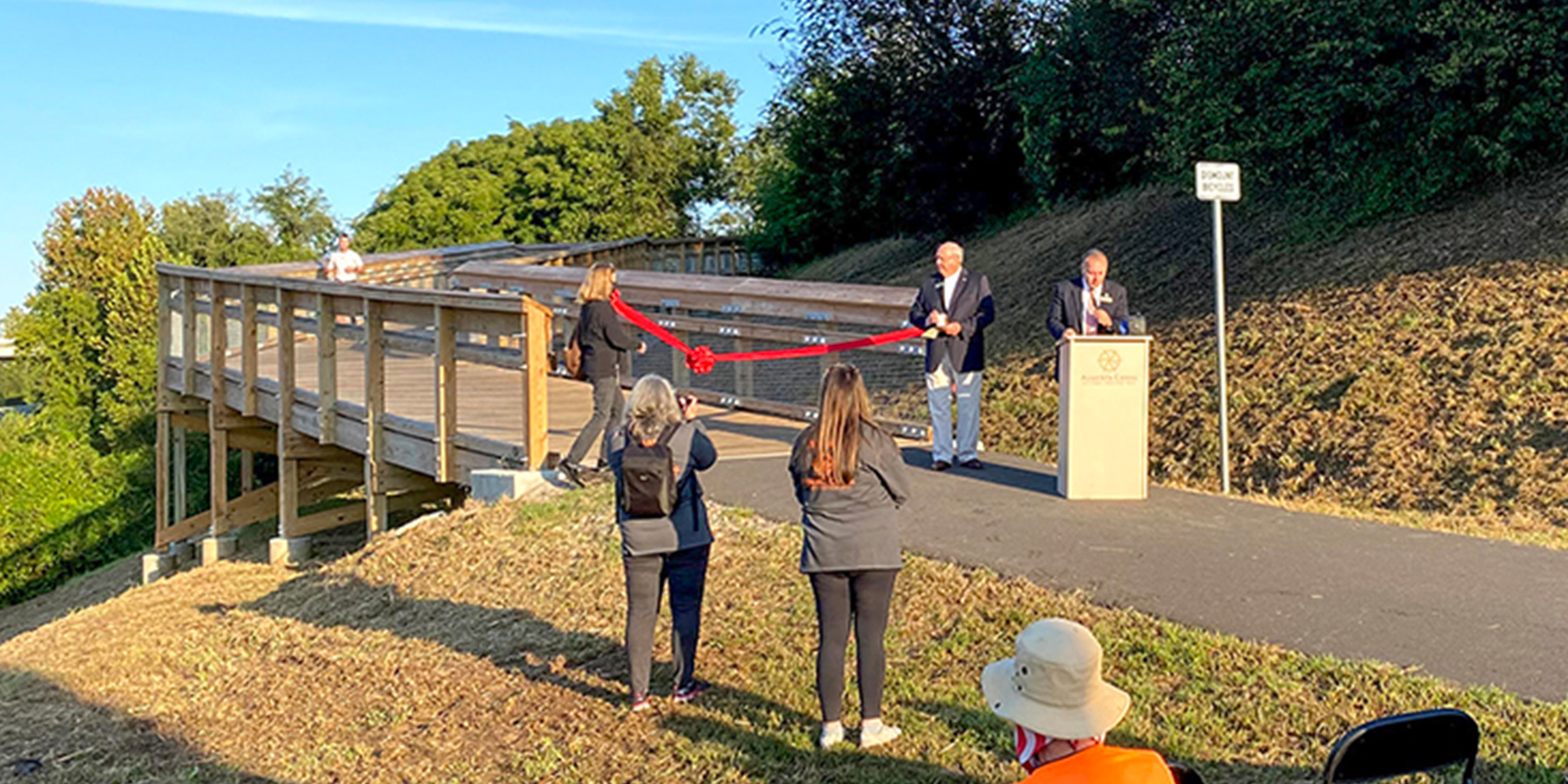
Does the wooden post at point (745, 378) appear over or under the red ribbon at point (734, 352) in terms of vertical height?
under

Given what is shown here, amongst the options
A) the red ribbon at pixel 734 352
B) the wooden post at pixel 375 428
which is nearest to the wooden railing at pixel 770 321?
the red ribbon at pixel 734 352

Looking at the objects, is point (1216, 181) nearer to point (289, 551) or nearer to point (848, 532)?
point (848, 532)

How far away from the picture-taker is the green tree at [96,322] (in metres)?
33.7

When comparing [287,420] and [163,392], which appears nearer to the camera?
[287,420]

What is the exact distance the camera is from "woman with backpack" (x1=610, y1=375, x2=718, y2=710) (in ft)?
18.7

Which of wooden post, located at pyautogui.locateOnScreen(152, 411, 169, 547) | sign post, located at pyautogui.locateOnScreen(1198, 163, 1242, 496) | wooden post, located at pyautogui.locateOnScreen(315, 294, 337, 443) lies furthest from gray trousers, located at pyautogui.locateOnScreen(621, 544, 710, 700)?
wooden post, located at pyautogui.locateOnScreen(152, 411, 169, 547)

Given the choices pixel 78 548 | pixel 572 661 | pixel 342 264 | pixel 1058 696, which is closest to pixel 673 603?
pixel 572 661

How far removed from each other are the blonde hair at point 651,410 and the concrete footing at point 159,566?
40.7 ft

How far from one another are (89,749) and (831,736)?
3.66 metres

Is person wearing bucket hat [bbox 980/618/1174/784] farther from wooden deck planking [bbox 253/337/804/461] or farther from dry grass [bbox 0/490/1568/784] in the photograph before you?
wooden deck planking [bbox 253/337/804/461]

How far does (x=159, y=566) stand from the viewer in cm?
1622

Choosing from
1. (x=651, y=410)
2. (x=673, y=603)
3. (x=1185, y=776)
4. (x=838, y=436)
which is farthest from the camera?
(x=673, y=603)

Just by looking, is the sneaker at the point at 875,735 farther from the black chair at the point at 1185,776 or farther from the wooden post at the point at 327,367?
the wooden post at the point at 327,367

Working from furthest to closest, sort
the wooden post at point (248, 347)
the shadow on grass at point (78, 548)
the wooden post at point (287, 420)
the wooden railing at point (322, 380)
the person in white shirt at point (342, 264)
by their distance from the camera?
the shadow on grass at point (78, 548), the person in white shirt at point (342, 264), the wooden post at point (248, 347), the wooden post at point (287, 420), the wooden railing at point (322, 380)
